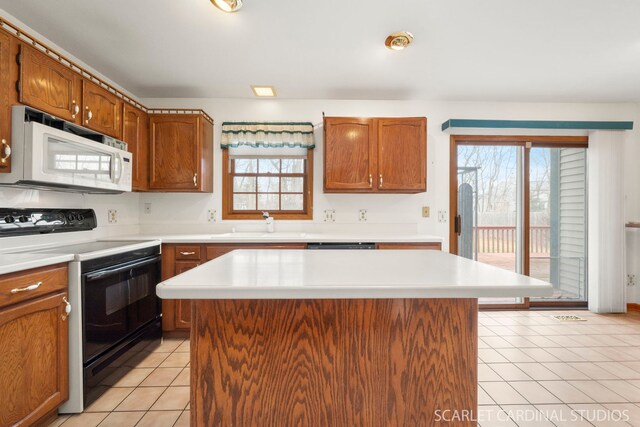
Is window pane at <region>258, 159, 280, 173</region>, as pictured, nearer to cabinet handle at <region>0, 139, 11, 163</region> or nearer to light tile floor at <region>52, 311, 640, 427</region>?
light tile floor at <region>52, 311, 640, 427</region>

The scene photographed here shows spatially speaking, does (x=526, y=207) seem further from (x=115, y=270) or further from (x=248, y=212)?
(x=115, y=270)

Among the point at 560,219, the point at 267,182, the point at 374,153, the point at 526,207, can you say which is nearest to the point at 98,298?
the point at 267,182

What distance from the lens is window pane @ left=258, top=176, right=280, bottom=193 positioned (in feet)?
12.0

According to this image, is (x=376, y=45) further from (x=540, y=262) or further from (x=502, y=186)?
A: (x=540, y=262)

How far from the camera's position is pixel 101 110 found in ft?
8.02

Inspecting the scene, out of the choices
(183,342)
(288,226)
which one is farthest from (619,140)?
(183,342)

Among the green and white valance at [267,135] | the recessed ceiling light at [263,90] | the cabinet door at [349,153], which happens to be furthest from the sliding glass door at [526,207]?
the recessed ceiling light at [263,90]

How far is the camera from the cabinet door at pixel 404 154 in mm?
3262

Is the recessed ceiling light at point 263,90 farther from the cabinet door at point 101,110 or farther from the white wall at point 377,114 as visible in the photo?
the cabinet door at point 101,110

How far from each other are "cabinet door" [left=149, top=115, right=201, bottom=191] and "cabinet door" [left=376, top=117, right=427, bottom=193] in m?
1.91

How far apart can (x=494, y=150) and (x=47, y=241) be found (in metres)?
4.51

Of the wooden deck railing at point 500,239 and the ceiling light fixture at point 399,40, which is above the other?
the ceiling light fixture at point 399,40

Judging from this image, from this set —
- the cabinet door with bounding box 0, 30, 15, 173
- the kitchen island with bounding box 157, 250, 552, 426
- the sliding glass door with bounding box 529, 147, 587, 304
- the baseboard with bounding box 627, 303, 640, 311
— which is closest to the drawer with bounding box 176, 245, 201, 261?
the cabinet door with bounding box 0, 30, 15, 173

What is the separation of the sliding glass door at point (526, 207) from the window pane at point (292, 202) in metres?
1.83
